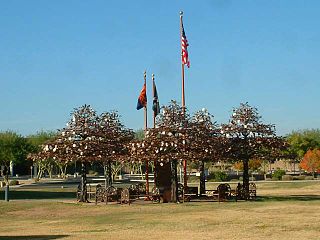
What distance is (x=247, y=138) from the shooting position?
3772cm

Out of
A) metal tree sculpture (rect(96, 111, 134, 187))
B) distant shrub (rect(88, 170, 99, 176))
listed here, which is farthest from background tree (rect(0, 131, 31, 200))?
metal tree sculpture (rect(96, 111, 134, 187))

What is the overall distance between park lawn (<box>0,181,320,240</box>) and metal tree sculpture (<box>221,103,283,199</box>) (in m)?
5.16

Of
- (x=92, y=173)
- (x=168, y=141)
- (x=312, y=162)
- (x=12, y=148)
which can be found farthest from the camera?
(x=92, y=173)

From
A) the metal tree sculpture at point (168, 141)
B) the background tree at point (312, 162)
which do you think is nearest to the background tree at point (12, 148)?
the background tree at point (312, 162)

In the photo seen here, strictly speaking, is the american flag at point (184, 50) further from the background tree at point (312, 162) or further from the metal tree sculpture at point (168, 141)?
the background tree at point (312, 162)

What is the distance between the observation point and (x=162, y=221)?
2381 centimetres

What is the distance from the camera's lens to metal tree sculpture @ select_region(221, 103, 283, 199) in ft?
123

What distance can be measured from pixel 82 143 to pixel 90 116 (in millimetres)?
1818

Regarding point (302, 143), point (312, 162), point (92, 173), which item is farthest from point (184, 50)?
point (92, 173)

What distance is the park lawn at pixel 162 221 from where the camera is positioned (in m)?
19.7

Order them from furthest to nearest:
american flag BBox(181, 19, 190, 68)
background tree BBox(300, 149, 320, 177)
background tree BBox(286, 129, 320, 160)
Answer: background tree BBox(286, 129, 320, 160)
background tree BBox(300, 149, 320, 177)
american flag BBox(181, 19, 190, 68)

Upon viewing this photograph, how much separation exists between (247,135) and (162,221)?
15.1 m

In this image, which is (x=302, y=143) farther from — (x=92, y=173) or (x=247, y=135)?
(x=247, y=135)

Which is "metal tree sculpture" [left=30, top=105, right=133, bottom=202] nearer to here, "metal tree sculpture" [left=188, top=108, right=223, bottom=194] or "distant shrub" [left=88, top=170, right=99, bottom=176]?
"metal tree sculpture" [left=188, top=108, right=223, bottom=194]
